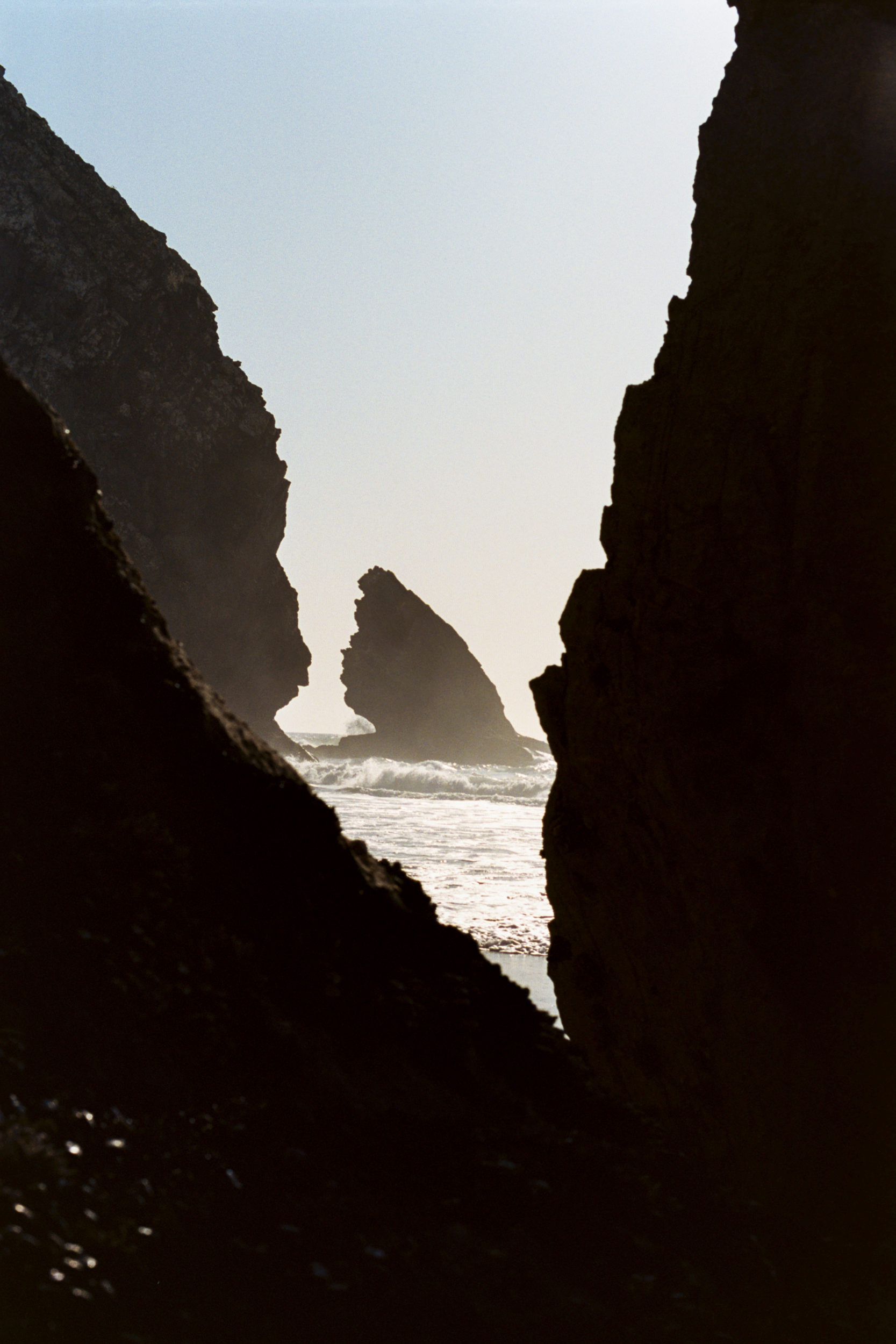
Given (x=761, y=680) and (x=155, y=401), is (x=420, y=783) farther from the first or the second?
(x=761, y=680)

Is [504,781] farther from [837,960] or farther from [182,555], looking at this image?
[837,960]

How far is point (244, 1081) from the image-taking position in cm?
354

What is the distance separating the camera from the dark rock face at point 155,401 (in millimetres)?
55094

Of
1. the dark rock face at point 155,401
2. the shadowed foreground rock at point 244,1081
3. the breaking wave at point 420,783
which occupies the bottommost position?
the breaking wave at point 420,783

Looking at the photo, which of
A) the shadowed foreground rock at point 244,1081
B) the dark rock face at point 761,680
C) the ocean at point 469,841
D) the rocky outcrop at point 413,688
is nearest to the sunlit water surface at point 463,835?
the ocean at point 469,841

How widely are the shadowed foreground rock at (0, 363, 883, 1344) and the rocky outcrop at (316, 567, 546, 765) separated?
94.1 meters

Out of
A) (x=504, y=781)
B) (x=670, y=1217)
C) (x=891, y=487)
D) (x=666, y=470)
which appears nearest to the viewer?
(x=670, y=1217)

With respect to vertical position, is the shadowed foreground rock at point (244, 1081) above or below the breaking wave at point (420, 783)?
above

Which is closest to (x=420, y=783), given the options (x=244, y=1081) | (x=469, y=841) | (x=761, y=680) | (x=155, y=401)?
(x=469, y=841)

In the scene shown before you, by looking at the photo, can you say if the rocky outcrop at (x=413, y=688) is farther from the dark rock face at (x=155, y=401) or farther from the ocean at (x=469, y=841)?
the ocean at (x=469, y=841)

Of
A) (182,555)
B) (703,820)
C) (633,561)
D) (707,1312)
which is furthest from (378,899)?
(182,555)

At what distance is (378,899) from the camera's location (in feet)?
14.4

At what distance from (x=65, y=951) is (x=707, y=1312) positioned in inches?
109

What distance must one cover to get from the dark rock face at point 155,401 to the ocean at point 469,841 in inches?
637
